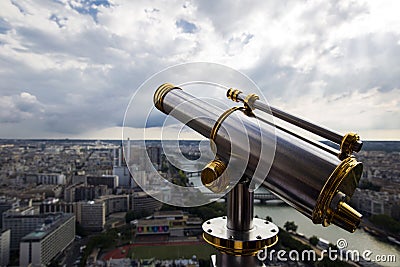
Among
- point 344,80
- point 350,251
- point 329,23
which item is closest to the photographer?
point 350,251

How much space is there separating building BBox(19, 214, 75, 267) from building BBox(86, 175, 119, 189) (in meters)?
0.24

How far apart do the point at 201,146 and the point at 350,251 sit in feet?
4.29

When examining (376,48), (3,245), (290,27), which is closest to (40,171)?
(3,245)

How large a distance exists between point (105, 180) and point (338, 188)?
179 cm

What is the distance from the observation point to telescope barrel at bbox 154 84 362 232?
27 centimetres

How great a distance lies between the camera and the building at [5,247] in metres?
1.63

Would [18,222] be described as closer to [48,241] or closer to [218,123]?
[48,241]

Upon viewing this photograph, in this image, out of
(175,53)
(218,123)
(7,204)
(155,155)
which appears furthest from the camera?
(7,204)

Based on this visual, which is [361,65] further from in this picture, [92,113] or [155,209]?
[92,113]

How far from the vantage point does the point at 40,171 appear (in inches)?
75.9

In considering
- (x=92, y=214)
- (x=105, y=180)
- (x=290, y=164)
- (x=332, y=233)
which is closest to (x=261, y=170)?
(x=290, y=164)

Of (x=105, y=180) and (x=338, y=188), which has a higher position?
(x=338, y=188)

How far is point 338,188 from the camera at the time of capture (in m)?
0.27

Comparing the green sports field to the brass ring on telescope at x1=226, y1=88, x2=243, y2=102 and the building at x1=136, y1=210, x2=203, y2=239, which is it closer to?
the building at x1=136, y1=210, x2=203, y2=239
